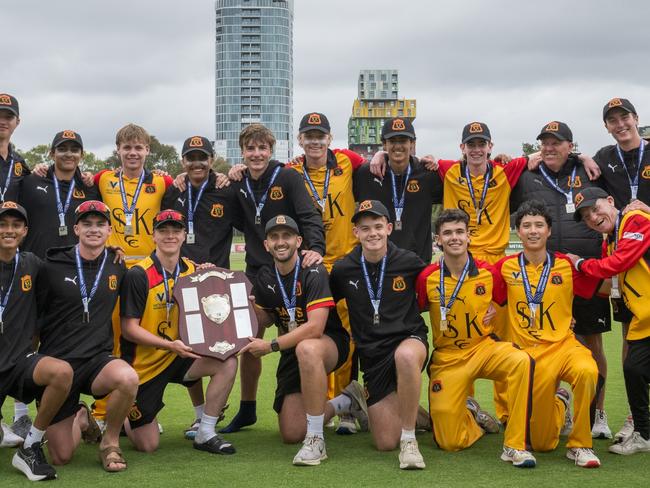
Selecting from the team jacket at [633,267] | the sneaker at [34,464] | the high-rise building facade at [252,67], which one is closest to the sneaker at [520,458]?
the team jacket at [633,267]

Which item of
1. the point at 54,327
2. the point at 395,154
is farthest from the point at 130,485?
the point at 395,154

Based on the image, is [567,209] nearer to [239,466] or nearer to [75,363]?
[239,466]

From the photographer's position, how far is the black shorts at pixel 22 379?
5656mm

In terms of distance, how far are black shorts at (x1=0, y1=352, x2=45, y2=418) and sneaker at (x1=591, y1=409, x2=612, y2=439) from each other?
4.63m

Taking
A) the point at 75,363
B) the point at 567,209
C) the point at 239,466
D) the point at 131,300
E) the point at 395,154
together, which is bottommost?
the point at 239,466

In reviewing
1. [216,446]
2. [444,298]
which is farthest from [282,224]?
[216,446]

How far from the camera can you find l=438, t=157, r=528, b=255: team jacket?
7352 mm

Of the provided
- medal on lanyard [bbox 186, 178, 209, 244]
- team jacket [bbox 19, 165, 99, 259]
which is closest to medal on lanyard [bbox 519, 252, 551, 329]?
medal on lanyard [bbox 186, 178, 209, 244]

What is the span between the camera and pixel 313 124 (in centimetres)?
755

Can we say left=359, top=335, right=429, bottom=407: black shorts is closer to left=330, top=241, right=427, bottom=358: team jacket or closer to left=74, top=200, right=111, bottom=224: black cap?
left=330, top=241, right=427, bottom=358: team jacket

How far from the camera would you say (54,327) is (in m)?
5.98

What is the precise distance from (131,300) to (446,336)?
2665 mm

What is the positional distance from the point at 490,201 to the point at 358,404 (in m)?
2.33

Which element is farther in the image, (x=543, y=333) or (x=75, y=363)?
(x=543, y=333)
